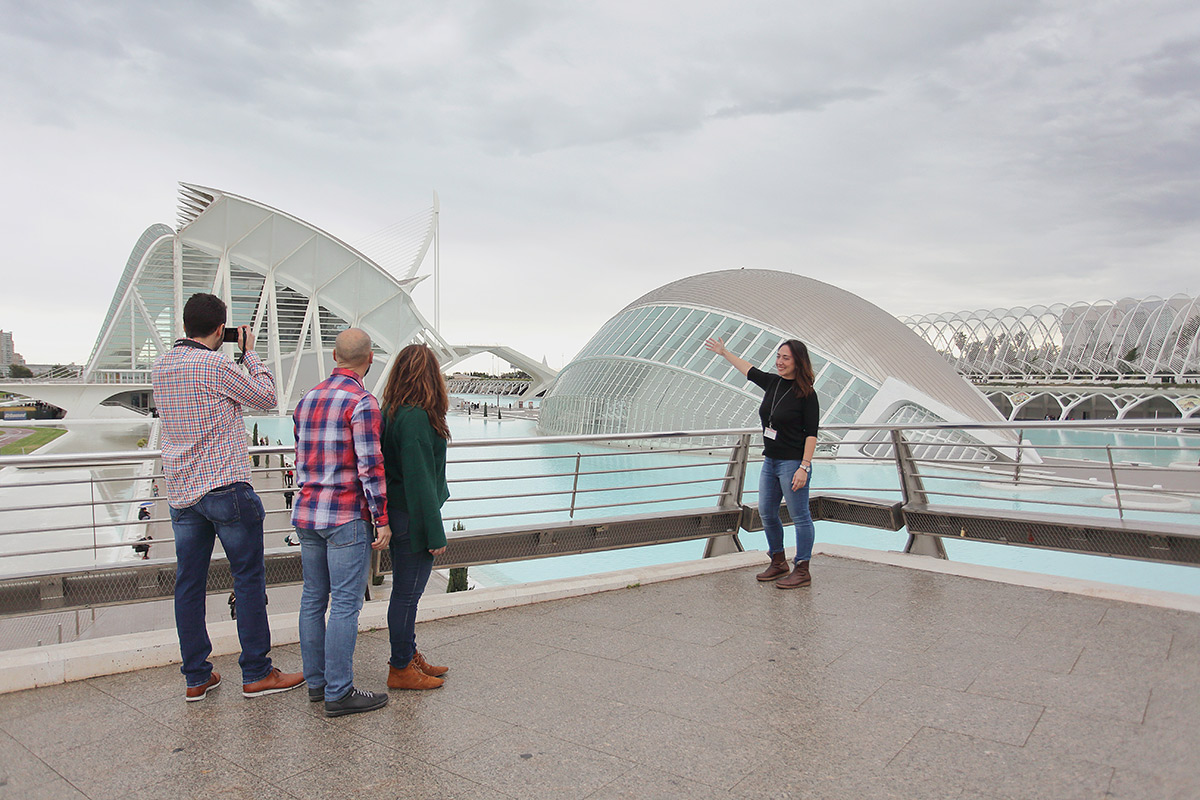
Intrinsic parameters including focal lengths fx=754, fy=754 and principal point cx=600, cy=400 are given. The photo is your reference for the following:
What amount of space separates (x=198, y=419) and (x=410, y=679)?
1.65m

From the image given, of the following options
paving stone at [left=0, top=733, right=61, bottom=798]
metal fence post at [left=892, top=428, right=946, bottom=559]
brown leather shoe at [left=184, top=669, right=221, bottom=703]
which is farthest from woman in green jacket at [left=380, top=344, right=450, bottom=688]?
metal fence post at [left=892, top=428, right=946, bottom=559]

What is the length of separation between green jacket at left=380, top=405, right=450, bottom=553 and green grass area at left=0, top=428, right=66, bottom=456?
137ft

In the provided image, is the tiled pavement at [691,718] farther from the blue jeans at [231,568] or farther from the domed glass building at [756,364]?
the domed glass building at [756,364]

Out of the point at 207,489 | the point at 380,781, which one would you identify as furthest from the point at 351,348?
the point at 380,781

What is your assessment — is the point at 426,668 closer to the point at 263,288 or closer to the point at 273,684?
the point at 273,684

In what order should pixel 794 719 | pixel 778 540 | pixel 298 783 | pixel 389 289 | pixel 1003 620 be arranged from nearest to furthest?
pixel 298 783 < pixel 794 719 < pixel 1003 620 < pixel 778 540 < pixel 389 289

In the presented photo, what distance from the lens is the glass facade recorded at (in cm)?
2353

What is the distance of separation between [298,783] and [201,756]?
0.54m

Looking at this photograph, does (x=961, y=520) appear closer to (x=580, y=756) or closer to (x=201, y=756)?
(x=580, y=756)

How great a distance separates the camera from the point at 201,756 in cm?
310

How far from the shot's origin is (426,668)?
12.9 feet

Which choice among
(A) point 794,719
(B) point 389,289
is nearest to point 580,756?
(A) point 794,719

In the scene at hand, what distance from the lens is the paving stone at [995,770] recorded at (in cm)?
276

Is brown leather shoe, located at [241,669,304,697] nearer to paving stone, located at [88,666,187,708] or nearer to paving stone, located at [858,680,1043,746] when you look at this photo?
paving stone, located at [88,666,187,708]
